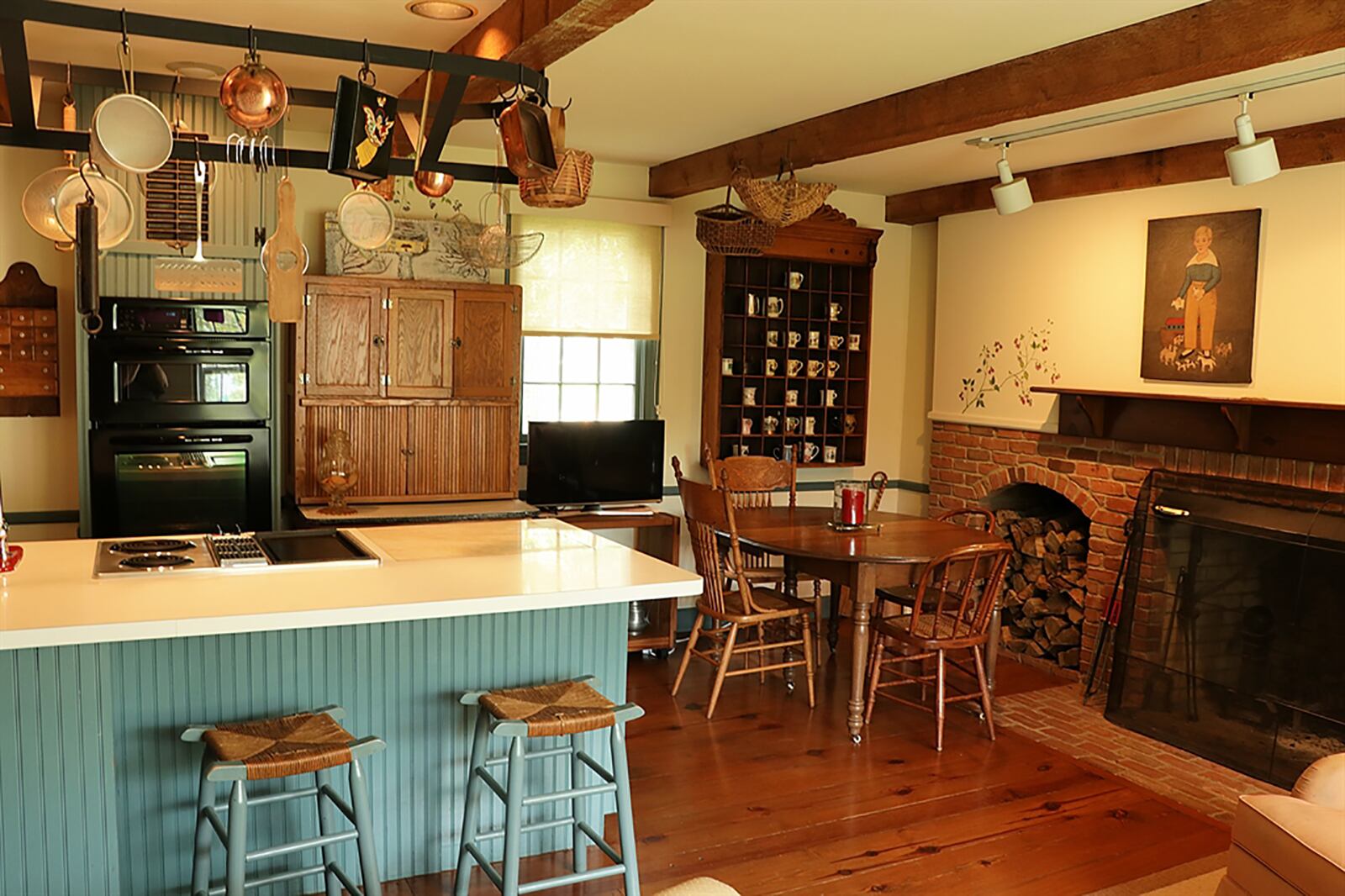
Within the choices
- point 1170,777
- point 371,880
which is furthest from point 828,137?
point 371,880

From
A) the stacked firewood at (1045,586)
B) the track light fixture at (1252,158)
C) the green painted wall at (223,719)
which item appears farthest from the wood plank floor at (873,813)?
the track light fixture at (1252,158)

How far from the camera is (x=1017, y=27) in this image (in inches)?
132

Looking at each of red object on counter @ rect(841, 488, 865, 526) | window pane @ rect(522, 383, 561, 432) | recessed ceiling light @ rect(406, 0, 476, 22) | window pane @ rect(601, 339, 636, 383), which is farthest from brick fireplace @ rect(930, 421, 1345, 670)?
recessed ceiling light @ rect(406, 0, 476, 22)

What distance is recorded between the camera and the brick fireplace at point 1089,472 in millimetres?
4844

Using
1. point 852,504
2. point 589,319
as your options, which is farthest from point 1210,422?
point 589,319

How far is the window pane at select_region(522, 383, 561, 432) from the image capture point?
587 centimetres

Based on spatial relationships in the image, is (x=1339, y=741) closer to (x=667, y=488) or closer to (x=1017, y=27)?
(x=1017, y=27)

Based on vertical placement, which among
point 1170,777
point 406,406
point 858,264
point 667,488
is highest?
point 858,264

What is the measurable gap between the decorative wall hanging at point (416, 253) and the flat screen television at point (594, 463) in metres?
0.85

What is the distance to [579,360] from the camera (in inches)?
236

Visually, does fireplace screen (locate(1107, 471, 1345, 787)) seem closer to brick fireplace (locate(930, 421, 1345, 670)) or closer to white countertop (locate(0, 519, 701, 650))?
brick fireplace (locate(930, 421, 1345, 670))

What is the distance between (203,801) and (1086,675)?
4335 mm

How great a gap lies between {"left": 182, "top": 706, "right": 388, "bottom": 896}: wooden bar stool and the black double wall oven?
2070 millimetres

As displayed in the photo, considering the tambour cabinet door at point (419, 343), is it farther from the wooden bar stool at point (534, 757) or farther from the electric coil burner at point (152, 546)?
the wooden bar stool at point (534, 757)
